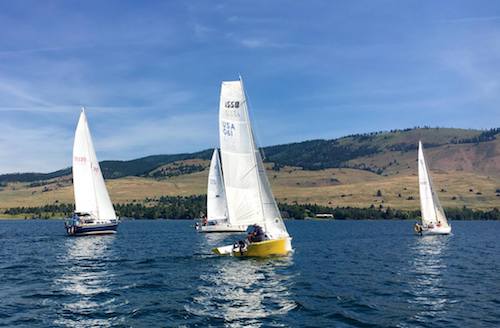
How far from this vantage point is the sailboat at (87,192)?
310ft

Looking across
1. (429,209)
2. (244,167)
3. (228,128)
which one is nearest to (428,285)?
(244,167)

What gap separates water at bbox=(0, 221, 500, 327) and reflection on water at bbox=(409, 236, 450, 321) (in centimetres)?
8

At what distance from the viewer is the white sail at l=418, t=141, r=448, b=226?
101 meters

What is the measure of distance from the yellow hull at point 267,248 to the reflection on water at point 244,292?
914 millimetres

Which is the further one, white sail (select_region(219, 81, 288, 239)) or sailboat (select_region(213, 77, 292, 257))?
white sail (select_region(219, 81, 288, 239))

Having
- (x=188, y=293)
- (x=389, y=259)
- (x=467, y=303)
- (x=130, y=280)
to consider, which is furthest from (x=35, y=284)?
(x=389, y=259)

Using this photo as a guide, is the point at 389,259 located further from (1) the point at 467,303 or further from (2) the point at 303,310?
(2) the point at 303,310

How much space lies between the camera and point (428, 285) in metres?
41.1

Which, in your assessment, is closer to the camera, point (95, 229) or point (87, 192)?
point (95, 229)

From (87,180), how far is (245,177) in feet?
169

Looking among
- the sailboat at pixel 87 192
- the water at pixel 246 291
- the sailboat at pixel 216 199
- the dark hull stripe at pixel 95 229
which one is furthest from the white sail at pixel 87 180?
the water at pixel 246 291

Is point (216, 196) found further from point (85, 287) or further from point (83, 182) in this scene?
point (85, 287)

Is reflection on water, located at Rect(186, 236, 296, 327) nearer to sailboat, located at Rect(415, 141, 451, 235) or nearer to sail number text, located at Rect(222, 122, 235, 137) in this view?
sail number text, located at Rect(222, 122, 235, 137)

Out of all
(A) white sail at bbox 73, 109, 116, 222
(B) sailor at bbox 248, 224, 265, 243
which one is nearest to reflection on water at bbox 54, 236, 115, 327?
(B) sailor at bbox 248, 224, 265, 243
